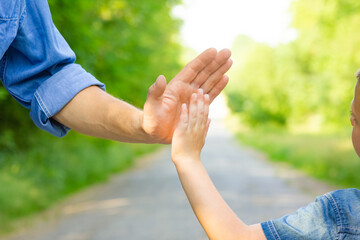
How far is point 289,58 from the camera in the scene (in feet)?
95.9

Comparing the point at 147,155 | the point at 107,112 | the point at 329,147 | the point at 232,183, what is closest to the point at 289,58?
the point at 147,155

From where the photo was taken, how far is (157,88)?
1.43 metres

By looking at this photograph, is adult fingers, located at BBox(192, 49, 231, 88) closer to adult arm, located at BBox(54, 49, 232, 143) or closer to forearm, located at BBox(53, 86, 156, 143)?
adult arm, located at BBox(54, 49, 232, 143)

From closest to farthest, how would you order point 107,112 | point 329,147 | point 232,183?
point 107,112
point 232,183
point 329,147

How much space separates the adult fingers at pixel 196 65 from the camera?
1.51m

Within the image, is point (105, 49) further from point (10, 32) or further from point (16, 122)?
point (10, 32)

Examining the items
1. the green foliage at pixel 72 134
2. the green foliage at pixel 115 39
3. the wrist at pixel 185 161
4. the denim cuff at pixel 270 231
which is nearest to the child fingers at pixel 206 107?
the wrist at pixel 185 161

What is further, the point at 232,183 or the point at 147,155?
the point at 147,155

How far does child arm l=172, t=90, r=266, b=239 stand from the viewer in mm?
1437

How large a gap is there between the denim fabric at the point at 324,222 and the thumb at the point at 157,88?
1.53 ft

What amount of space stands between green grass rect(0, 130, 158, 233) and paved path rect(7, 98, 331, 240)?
371 millimetres

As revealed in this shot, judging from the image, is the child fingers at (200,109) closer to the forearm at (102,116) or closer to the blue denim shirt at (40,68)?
the forearm at (102,116)

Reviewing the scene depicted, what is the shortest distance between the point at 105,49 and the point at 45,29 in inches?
317

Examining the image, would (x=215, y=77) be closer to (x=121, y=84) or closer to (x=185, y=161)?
(x=185, y=161)
